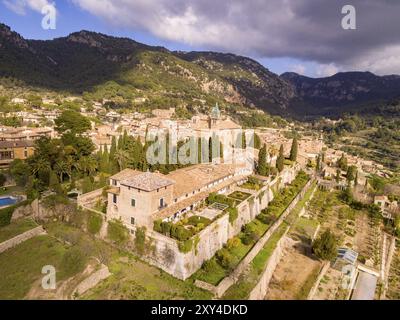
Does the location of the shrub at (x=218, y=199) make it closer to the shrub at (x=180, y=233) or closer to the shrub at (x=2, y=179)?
the shrub at (x=180, y=233)

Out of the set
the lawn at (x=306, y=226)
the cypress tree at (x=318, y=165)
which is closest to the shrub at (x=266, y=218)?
the lawn at (x=306, y=226)

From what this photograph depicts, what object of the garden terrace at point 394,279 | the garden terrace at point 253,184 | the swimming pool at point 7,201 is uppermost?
the garden terrace at point 253,184

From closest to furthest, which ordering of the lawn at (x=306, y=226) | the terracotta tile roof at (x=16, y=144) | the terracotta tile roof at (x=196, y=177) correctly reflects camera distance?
the terracotta tile roof at (x=196, y=177) → the lawn at (x=306, y=226) → the terracotta tile roof at (x=16, y=144)

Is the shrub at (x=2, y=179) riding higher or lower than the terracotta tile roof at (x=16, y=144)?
lower

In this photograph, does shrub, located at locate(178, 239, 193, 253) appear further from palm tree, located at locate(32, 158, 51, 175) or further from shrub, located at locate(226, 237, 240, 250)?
palm tree, located at locate(32, 158, 51, 175)

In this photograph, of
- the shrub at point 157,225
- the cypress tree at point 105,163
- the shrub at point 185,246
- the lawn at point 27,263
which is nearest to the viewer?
the lawn at point 27,263

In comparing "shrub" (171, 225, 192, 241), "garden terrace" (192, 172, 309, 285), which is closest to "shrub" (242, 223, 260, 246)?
"garden terrace" (192, 172, 309, 285)
